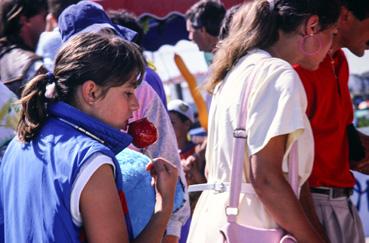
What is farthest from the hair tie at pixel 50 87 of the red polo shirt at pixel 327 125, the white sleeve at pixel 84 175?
the red polo shirt at pixel 327 125

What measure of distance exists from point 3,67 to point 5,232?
1.69 m

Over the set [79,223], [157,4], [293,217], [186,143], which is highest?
[79,223]

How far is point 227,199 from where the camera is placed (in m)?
2.90

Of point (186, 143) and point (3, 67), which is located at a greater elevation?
point (3, 67)

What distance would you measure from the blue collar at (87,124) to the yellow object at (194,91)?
402 centimetres

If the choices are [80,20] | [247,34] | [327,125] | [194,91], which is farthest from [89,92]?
[194,91]

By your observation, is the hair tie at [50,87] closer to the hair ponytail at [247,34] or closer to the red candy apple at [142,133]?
the red candy apple at [142,133]

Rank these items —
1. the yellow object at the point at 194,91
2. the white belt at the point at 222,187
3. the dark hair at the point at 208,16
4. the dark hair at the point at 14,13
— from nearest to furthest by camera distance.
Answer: the white belt at the point at 222,187 < the dark hair at the point at 14,13 < the dark hair at the point at 208,16 < the yellow object at the point at 194,91

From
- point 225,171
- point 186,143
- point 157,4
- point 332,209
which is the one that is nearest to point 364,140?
point 332,209

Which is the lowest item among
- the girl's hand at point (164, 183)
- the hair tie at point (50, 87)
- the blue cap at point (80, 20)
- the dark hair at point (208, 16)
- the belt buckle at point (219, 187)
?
the dark hair at point (208, 16)

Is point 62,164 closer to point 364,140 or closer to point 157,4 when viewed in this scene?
point 364,140

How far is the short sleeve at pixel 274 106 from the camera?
2.74 metres

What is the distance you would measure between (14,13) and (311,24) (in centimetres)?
194

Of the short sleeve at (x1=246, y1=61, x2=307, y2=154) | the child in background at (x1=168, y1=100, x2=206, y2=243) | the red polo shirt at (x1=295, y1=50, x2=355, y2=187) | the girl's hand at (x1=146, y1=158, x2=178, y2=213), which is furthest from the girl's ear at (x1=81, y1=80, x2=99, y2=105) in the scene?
the child in background at (x1=168, y1=100, x2=206, y2=243)
